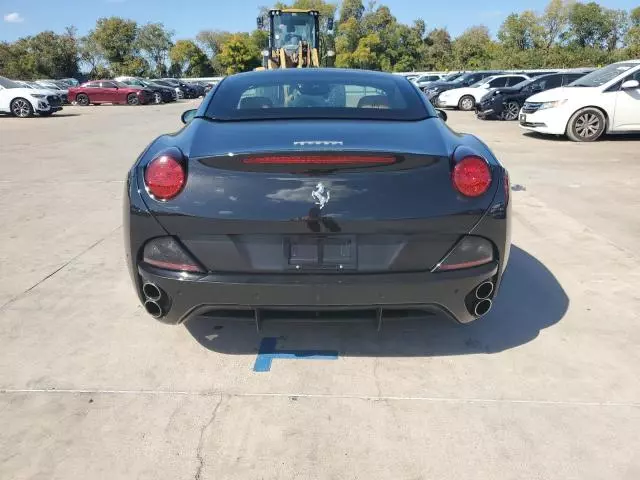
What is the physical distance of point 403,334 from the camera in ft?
10.3

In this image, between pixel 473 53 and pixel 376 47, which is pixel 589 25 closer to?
pixel 473 53

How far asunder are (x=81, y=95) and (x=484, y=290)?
106ft

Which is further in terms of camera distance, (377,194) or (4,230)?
(4,230)

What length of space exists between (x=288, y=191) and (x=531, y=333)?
1757 mm

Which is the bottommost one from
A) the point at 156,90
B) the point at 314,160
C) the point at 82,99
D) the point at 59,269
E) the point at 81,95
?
the point at 59,269

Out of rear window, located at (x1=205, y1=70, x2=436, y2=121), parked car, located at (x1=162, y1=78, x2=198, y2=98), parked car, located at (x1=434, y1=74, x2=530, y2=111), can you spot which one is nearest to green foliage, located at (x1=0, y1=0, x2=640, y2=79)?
parked car, located at (x1=162, y1=78, x2=198, y2=98)

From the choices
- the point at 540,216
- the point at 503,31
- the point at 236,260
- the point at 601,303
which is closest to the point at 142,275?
the point at 236,260

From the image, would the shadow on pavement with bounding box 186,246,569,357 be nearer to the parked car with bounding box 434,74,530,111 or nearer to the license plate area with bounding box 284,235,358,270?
the license plate area with bounding box 284,235,358,270

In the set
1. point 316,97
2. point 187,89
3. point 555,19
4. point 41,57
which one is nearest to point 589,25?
point 555,19

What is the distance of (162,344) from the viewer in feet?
10.0

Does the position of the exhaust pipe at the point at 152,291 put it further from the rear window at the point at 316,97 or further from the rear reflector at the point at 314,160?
the rear window at the point at 316,97

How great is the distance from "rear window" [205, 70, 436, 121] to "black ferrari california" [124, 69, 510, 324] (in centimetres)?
49

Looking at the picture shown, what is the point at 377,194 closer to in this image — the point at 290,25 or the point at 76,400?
the point at 76,400

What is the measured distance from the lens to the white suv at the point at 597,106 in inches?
435
